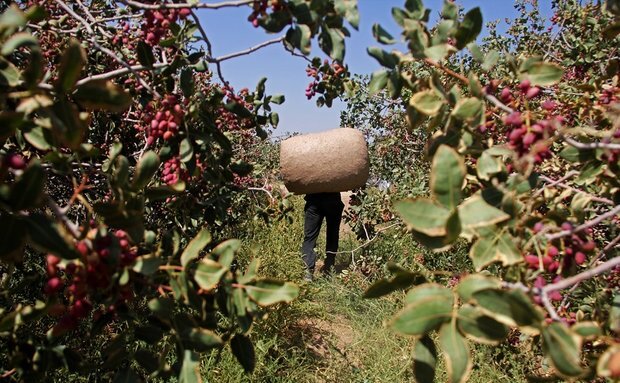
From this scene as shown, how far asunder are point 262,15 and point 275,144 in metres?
8.73

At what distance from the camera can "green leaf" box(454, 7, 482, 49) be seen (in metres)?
0.94

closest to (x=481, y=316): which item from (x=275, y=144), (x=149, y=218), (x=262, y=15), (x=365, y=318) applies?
(x=262, y=15)

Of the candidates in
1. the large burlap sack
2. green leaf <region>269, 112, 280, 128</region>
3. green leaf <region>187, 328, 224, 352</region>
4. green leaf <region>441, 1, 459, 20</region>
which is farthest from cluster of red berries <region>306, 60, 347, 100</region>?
the large burlap sack

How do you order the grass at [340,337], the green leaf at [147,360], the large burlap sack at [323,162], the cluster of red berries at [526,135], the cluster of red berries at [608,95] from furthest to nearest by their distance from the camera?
the large burlap sack at [323,162]
the grass at [340,337]
the cluster of red berries at [608,95]
the green leaf at [147,360]
the cluster of red berries at [526,135]

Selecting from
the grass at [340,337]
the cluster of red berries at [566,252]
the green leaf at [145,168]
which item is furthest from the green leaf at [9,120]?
the grass at [340,337]

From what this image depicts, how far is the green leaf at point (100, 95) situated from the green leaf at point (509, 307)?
2.39 feet

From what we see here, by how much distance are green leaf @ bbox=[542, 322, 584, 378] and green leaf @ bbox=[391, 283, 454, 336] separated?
139 millimetres

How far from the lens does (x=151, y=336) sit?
1.04 metres

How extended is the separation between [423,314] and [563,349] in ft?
0.61

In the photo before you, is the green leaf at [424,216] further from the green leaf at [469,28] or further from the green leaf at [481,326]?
the green leaf at [469,28]

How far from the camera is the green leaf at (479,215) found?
76 cm

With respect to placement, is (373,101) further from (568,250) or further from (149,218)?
(568,250)

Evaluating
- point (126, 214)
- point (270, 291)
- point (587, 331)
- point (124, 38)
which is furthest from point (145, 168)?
point (124, 38)

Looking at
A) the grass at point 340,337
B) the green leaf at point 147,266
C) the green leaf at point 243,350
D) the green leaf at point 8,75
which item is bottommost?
the grass at point 340,337
